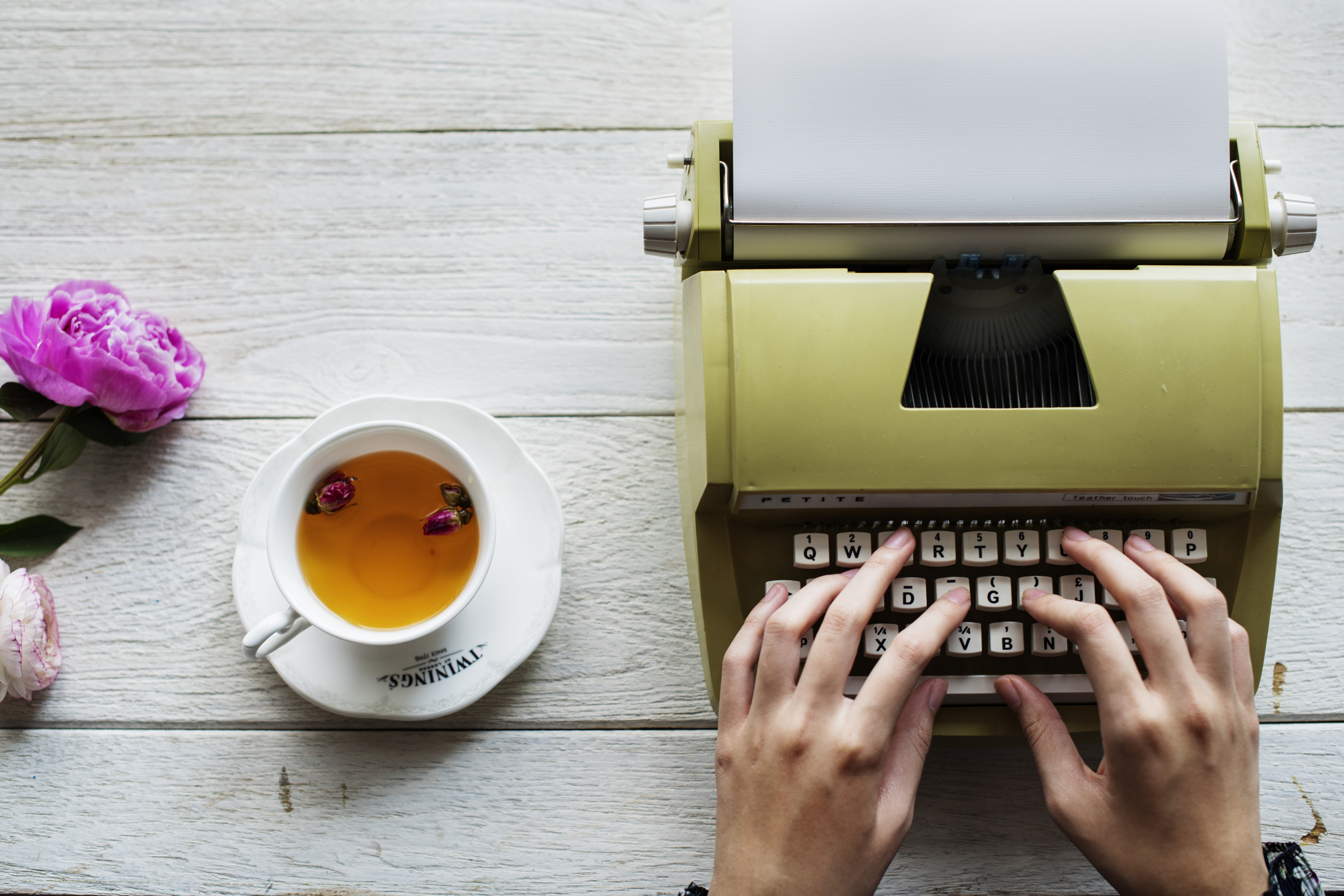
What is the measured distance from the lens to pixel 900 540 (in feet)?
2.08

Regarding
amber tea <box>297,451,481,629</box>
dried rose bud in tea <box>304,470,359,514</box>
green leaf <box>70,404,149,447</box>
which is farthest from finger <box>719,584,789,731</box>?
green leaf <box>70,404,149,447</box>

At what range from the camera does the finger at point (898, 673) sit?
23.8 inches

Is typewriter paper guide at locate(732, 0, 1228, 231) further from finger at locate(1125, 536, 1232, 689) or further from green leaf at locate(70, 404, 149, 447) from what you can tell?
green leaf at locate(70, 404, 149, 447)

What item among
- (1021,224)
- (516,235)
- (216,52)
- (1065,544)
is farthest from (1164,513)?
(216,52)

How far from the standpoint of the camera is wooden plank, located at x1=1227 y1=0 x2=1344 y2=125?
0.83 meters

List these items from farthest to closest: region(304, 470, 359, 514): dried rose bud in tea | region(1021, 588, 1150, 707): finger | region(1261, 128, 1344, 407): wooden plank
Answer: region(1261, 128, 1344, 407): wooden plank < region(304, 470, 359, 514): dried rose bud in tea < region(1021, 588, 1150, 707): finger

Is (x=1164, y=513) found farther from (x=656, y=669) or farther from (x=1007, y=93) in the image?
(x=656, y=669)

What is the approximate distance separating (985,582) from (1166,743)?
16cm

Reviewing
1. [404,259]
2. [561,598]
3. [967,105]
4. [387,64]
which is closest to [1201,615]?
[967,105]

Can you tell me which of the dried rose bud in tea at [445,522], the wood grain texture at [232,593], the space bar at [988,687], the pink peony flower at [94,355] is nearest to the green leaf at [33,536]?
the wood grain texture at [232,593]

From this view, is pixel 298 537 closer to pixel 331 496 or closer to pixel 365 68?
pixel 331 496

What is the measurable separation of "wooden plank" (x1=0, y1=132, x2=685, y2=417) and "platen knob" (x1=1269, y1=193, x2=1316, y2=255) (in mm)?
481

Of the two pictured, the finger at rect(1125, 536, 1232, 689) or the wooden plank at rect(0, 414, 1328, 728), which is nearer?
the finger at rect(1125, 536, 1232, 689)

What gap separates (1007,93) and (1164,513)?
33 cm
